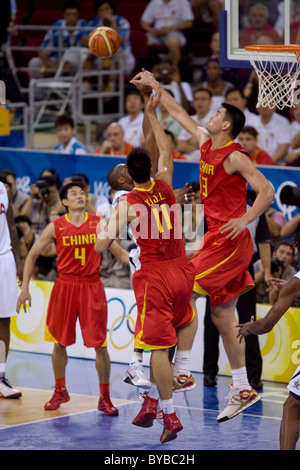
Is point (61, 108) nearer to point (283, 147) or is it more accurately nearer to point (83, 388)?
point (283, 147)

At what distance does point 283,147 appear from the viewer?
1249 cm

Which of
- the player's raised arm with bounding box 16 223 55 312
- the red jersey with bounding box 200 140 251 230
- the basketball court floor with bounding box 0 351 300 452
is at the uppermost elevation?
the red jersey with bounding box 200 140 251 230

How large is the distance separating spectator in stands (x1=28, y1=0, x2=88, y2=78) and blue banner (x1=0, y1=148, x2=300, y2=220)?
10.8 feet

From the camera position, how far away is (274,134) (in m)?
12.6

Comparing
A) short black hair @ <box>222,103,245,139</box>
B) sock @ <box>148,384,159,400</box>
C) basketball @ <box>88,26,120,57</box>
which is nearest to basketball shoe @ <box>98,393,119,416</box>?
sock @ <box>148,384,159,400</box>

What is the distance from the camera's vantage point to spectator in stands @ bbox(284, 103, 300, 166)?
39.6 feet

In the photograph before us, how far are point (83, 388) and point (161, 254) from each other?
324cm

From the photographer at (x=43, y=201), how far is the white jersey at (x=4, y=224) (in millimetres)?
2267

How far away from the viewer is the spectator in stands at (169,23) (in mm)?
15727

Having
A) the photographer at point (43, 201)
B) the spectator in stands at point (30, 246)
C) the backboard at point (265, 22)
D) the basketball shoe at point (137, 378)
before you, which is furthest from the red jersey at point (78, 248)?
the backboard at point (265, 22)

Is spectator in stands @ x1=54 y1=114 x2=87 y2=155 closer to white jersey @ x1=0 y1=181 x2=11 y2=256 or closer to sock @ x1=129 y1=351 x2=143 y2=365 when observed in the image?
white jersey @ x1=0 y1=181 x2=11 y2=256

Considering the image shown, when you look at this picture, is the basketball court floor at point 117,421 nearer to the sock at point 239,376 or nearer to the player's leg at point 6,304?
the player's leg at point 6,304

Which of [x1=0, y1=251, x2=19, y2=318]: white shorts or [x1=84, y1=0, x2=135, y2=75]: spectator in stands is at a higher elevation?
[x1=84, y1=0, x2=135, y2=75]: spectator in stands
